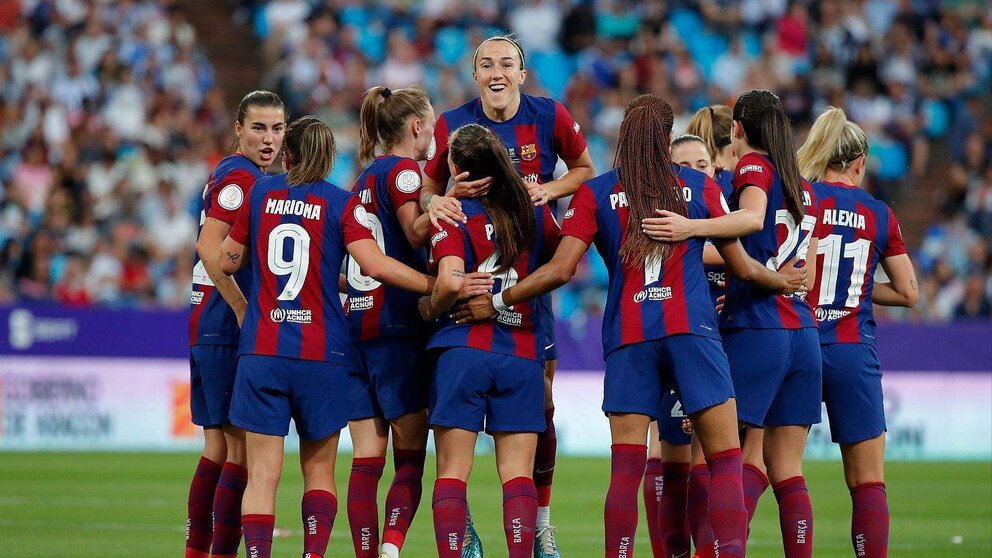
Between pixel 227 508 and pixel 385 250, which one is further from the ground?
pixel 385 250

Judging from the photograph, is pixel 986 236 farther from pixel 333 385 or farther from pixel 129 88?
pixel 333 385

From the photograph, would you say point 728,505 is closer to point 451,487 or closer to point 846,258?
point 451,487

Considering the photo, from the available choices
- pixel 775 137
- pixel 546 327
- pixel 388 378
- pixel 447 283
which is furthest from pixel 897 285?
pixel 388 378

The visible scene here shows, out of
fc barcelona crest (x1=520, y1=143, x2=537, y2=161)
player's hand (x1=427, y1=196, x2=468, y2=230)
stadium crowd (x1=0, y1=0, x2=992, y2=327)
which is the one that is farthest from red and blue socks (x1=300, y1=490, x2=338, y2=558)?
stadium crowd (x1=0, y1=0, x2=992, y2=327)

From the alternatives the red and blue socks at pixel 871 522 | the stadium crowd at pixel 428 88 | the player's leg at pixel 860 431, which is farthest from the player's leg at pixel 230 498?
the stadium crowd at pixel 428 88

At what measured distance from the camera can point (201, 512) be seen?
25.9 ft

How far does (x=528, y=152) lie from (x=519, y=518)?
228 cm

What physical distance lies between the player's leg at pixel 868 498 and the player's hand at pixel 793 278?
936mm

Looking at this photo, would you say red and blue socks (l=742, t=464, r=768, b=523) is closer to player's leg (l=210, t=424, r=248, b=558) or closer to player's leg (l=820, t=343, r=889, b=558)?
player's leg (l=820, t=343, r=889, b=558)

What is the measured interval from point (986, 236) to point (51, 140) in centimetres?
1383

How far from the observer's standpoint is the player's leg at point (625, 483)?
687cm

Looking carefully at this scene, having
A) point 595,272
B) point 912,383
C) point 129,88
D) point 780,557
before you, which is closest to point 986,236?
point 912,383

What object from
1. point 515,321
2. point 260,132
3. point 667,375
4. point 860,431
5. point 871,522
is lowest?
point 871,522

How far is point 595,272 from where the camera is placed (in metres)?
19.6
